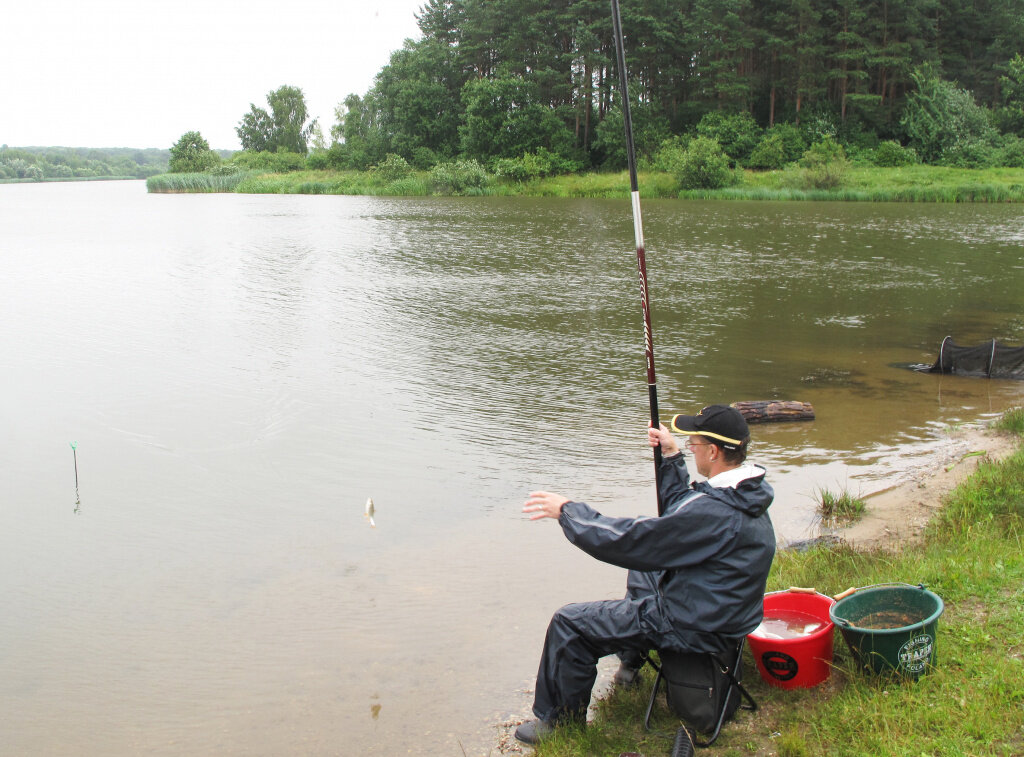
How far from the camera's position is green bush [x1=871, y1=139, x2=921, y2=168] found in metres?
46.3

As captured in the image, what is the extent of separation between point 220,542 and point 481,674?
111 inches

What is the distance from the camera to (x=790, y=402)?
919 cm

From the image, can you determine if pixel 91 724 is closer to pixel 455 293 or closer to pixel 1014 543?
pixel 1014 543

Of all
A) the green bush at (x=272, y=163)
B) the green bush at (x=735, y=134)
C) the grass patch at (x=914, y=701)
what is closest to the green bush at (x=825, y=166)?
the green bush at (x=735, y=134)

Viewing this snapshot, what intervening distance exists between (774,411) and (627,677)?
5.62 meters

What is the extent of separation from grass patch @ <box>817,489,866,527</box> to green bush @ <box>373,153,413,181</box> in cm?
5469

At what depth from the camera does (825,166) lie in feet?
137

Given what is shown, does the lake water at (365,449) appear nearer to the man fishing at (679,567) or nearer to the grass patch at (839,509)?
the grass patch at (839,509)

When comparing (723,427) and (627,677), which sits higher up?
(723,427)

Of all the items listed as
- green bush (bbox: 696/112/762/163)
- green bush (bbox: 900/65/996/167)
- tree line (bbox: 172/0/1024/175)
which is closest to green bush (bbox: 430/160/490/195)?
tree line (bbox: 172/0/1024/175)

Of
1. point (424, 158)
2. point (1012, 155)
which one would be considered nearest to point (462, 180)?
point (424, 158)

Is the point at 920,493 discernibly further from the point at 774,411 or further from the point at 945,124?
the point at 945,124

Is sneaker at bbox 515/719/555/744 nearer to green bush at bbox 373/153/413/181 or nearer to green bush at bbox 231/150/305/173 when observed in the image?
green bush at bbox 373/153/413/181

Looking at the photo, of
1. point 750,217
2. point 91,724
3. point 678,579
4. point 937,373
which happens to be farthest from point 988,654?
point 750,217
